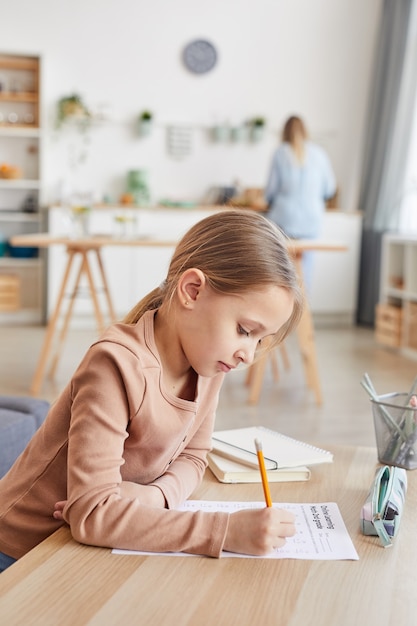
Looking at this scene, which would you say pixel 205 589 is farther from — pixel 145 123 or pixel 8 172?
pixel 145 123

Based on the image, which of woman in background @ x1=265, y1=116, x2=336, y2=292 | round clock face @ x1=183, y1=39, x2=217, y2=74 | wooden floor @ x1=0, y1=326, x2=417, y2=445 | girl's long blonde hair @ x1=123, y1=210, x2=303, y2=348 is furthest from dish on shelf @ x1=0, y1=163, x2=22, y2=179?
girl's long blonde hair @ x1=123, y1=210, x2=303, y2=348

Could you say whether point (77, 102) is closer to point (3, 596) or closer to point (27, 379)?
point (27, 379)

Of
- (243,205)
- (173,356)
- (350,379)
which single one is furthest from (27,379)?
(173,356)

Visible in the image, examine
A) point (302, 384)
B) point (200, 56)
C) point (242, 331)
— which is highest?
point (200, 56)

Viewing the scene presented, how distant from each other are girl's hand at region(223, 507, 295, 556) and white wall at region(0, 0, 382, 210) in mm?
5623

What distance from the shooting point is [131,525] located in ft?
3.06

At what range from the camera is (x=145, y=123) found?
6.33 metres

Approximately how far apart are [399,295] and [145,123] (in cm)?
238

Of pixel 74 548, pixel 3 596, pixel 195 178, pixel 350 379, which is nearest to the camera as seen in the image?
pixel 3 596

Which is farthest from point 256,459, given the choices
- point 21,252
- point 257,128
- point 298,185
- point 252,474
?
point 257,128

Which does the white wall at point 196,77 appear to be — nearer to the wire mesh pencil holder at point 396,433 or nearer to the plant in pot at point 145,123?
the plant in pot at point 145,123

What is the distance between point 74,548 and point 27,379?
3.22 m

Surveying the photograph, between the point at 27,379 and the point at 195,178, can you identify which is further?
the point at 195,178

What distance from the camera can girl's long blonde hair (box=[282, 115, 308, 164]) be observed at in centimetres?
454
